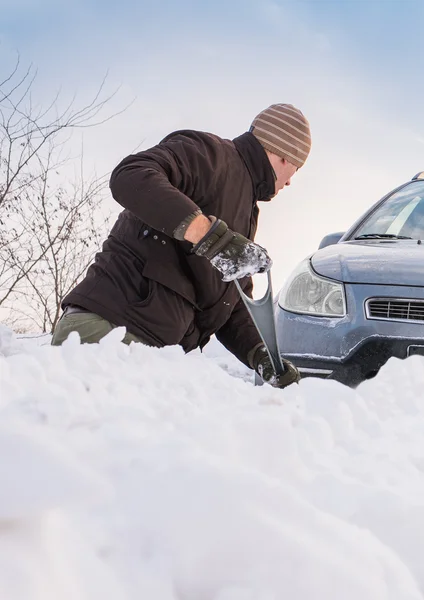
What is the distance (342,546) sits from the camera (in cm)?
123

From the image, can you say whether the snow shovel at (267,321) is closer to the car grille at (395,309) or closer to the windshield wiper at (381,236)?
the car grille at (395,309)

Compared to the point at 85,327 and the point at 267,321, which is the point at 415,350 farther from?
the point at 85,327

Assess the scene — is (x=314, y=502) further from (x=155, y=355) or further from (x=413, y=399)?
(x=413, y=399)

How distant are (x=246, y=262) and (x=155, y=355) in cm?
56

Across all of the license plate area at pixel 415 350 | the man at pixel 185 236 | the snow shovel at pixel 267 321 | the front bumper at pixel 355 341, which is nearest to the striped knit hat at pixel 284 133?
the man at pixel 185 236

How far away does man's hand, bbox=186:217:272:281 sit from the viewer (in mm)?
2334

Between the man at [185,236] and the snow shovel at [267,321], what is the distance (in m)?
0.07

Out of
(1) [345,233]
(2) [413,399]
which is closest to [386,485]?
(2) [413,399]

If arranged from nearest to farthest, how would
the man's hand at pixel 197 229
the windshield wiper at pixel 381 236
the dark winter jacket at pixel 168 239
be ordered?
the man's hand at pixel 197 229, the dark winter jacket at pixel 168 239, the windshield wiper at pixel 381 236

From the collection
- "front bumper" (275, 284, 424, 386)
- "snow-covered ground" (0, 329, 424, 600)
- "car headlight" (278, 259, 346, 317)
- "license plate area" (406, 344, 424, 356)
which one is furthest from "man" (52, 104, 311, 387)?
"snow-covered ground" (0, 329, 424, 600)

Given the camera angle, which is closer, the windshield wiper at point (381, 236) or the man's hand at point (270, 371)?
the man's hand at point (270, 371)

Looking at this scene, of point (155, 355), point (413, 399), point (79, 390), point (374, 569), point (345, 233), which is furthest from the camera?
point (345, 233)

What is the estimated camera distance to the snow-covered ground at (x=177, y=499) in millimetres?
1062

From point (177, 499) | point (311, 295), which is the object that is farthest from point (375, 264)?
point (177, 499)
